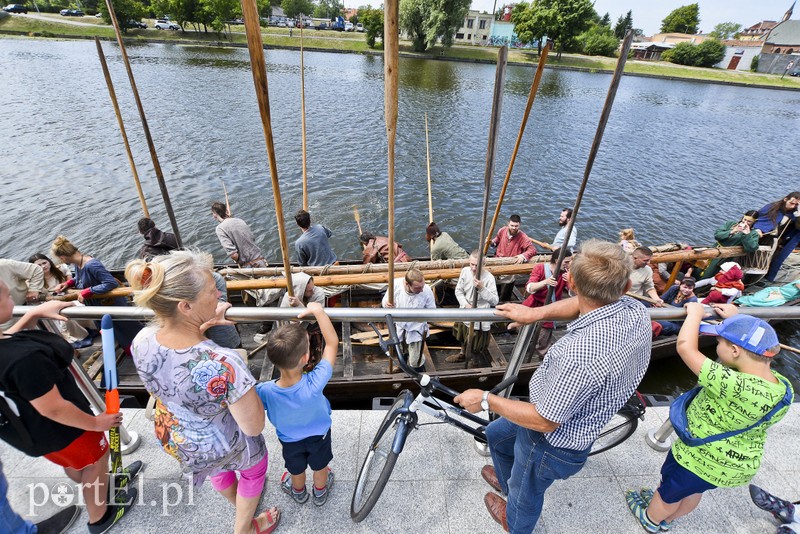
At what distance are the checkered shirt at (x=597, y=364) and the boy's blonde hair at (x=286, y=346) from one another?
1.26m

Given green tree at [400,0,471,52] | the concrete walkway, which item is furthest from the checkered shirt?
green tree at [400,0,471,52]

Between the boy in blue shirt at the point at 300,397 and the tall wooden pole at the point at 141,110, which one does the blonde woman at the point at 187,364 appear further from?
the tall wooden pole at the point at 141,110

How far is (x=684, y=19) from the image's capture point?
3967 inches

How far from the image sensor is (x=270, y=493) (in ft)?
8.91

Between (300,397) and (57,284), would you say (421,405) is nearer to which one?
(300,397)

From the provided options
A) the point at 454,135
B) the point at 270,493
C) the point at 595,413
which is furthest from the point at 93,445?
the point at 454,135

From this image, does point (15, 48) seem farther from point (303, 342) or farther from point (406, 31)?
point (303, 342)

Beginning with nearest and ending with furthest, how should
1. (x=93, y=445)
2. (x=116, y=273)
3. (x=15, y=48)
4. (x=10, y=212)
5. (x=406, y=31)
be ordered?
(x=93, y=445)
(x=116, y=273)
(x=10, y=212)
(x=15, y=48)
(x=406, y=31)

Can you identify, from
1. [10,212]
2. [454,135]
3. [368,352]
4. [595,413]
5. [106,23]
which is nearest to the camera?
[595,413]

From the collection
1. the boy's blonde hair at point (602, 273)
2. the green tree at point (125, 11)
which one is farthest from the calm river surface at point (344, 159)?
the green tree at point (125, 11)

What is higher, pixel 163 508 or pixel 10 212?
pixel 163 508

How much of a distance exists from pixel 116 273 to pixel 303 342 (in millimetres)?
7519

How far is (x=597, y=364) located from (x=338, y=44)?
7033cm

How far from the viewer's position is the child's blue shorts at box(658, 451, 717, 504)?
230cm
